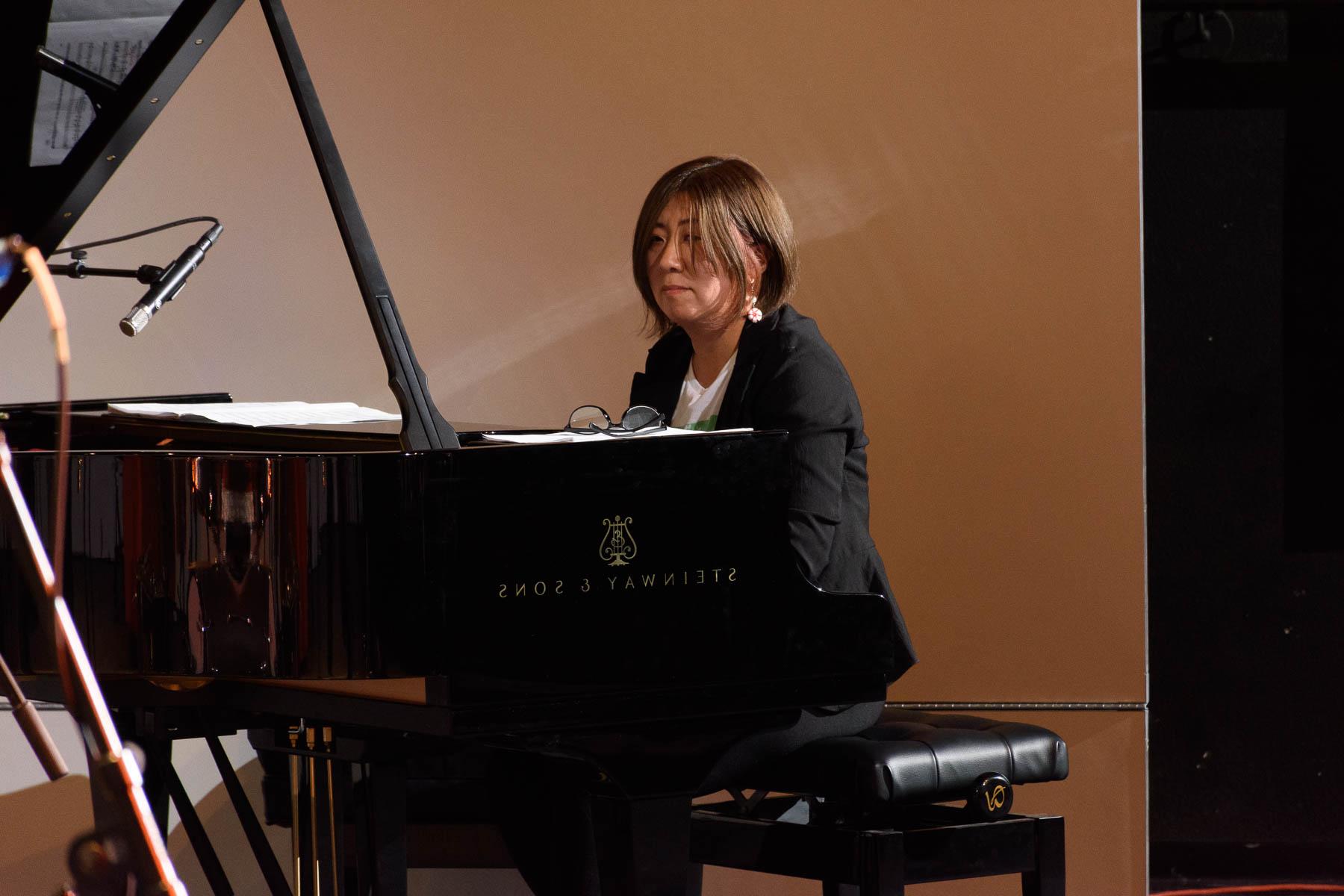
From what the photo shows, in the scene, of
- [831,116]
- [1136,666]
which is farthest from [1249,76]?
[1136,666]

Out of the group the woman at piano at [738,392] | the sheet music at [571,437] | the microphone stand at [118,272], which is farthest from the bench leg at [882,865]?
the microphone stand at [118,272]

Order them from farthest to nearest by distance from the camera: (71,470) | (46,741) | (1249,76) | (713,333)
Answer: (1249,76)
(713,333)
(71,470)
(46,741)

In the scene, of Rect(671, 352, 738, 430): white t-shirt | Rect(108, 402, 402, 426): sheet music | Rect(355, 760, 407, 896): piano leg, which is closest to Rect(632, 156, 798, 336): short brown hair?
Rect(671, 352, 738, 430): white t-shirt

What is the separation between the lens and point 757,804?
6.84 ft

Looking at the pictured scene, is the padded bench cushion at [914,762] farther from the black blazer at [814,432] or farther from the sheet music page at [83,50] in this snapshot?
the sheet music page at [83,50]

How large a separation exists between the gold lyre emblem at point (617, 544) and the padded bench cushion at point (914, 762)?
17.0 inches

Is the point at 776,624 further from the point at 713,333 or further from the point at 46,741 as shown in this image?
the point at 46,741

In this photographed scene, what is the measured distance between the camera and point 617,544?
162 centimetres

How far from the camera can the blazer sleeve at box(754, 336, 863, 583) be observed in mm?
1865

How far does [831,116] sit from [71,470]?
1.74 metres

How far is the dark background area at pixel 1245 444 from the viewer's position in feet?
10.3

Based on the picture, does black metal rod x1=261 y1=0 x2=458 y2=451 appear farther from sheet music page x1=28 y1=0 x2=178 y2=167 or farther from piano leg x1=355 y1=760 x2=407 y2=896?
piano leg x1=355 y1=760 x2=407 y2=896

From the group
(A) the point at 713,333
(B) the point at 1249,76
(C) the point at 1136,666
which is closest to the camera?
(A) the point at 713,333

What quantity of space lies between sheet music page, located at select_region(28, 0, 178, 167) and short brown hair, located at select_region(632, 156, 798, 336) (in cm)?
75
